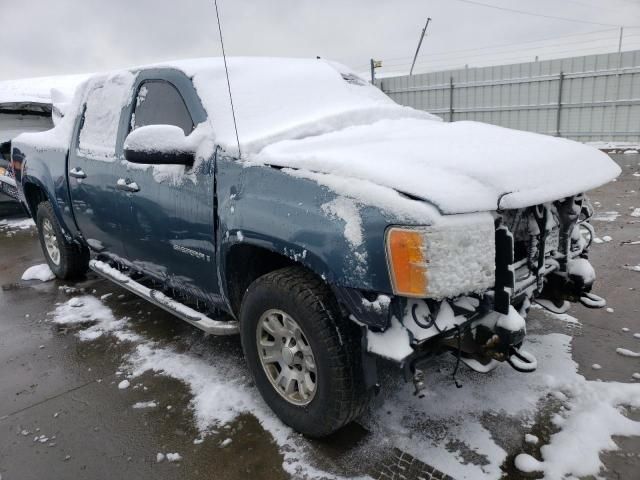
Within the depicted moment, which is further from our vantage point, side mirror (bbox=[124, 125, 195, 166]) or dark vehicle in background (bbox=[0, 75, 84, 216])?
dark vehicle in background (bbox=[0, 75, 84, 216])

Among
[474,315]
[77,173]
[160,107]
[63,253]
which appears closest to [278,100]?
[160,107]

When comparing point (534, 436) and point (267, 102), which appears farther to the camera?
point (267, 102)

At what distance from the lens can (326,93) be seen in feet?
11.2

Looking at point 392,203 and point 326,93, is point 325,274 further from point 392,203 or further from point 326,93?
point 326,93

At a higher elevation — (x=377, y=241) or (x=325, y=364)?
(x=377, y=241)

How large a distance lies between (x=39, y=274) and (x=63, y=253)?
748 mm

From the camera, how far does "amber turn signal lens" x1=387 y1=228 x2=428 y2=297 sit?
6.23 ft

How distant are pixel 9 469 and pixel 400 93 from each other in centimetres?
1518

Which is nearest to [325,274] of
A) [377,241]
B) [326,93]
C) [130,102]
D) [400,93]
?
[377,241]

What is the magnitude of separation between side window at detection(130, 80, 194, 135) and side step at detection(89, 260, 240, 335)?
43.6 inches

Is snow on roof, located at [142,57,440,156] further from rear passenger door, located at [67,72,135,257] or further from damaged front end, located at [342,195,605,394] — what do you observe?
damaged front end, located at [342,195,605,394]

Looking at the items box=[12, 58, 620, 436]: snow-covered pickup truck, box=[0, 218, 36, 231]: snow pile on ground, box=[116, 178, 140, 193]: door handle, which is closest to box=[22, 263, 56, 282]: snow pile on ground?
box=[12, 58, 620, 436]: snow-covered pickup truck

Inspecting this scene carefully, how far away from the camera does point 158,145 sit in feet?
8.84

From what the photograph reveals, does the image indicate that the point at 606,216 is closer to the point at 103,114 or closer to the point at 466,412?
the point at 466,412
